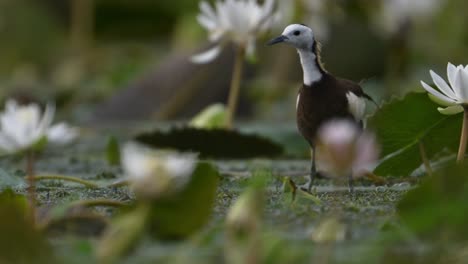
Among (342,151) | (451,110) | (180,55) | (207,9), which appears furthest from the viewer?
(180,55)

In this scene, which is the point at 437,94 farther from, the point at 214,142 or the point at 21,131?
the point at 214,142

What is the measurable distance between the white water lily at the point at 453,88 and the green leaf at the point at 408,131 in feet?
0.51

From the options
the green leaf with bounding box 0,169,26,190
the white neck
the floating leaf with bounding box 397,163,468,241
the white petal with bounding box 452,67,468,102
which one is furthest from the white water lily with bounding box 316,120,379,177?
the green leaf with bounding box 0,169,26,190

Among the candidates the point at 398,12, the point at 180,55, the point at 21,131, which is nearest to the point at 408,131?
the point at 21,131

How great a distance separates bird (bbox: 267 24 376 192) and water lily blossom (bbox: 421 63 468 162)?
0.19 meters

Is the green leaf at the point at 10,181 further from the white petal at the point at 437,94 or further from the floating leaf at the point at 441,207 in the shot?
the floating leaf at the point at 441,207

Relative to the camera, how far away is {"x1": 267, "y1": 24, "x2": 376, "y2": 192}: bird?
71.9 inches

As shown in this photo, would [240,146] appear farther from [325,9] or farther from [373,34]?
[373,34]

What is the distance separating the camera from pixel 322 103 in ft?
6.03

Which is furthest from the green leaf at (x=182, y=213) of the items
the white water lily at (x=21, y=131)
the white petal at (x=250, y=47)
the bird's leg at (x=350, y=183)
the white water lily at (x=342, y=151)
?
the white petal at (x=250, y=47)

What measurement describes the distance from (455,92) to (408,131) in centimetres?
25

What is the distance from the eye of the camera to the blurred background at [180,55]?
4.02 meters

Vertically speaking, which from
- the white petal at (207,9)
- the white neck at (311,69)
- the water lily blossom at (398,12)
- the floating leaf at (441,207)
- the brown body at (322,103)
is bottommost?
the floating leaf at (441,207)

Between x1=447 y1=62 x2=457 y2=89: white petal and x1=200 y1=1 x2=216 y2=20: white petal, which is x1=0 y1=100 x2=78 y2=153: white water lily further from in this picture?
x1=200 y1=1 x2=216 y2=20: white petal
